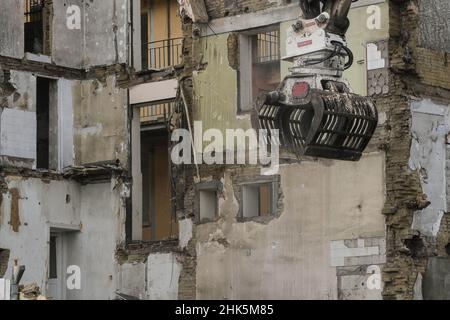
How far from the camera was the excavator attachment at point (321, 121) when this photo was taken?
70.3ft

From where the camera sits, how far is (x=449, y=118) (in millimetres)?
27062

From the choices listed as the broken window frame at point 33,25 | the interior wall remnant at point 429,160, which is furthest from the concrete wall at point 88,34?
the interior wall remnant at point 429,160

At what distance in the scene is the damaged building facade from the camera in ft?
86.3

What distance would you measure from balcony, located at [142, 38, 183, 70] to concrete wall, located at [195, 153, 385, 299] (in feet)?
14.9

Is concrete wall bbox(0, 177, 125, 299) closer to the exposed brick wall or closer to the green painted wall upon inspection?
the green painted wall

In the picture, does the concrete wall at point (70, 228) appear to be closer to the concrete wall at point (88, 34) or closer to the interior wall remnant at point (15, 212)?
the interior wall remnant at point (15, 212)

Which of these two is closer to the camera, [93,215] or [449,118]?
[449,118]

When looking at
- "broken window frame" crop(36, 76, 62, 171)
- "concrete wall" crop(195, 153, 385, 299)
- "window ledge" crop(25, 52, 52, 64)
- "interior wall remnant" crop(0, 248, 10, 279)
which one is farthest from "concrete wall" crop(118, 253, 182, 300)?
"window ledge" crop(25, 52, 52, 64)

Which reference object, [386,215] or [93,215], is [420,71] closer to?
[386,215]

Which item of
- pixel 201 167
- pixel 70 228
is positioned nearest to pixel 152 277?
pixel 70 228

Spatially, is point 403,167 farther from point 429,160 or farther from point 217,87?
point 217,87
